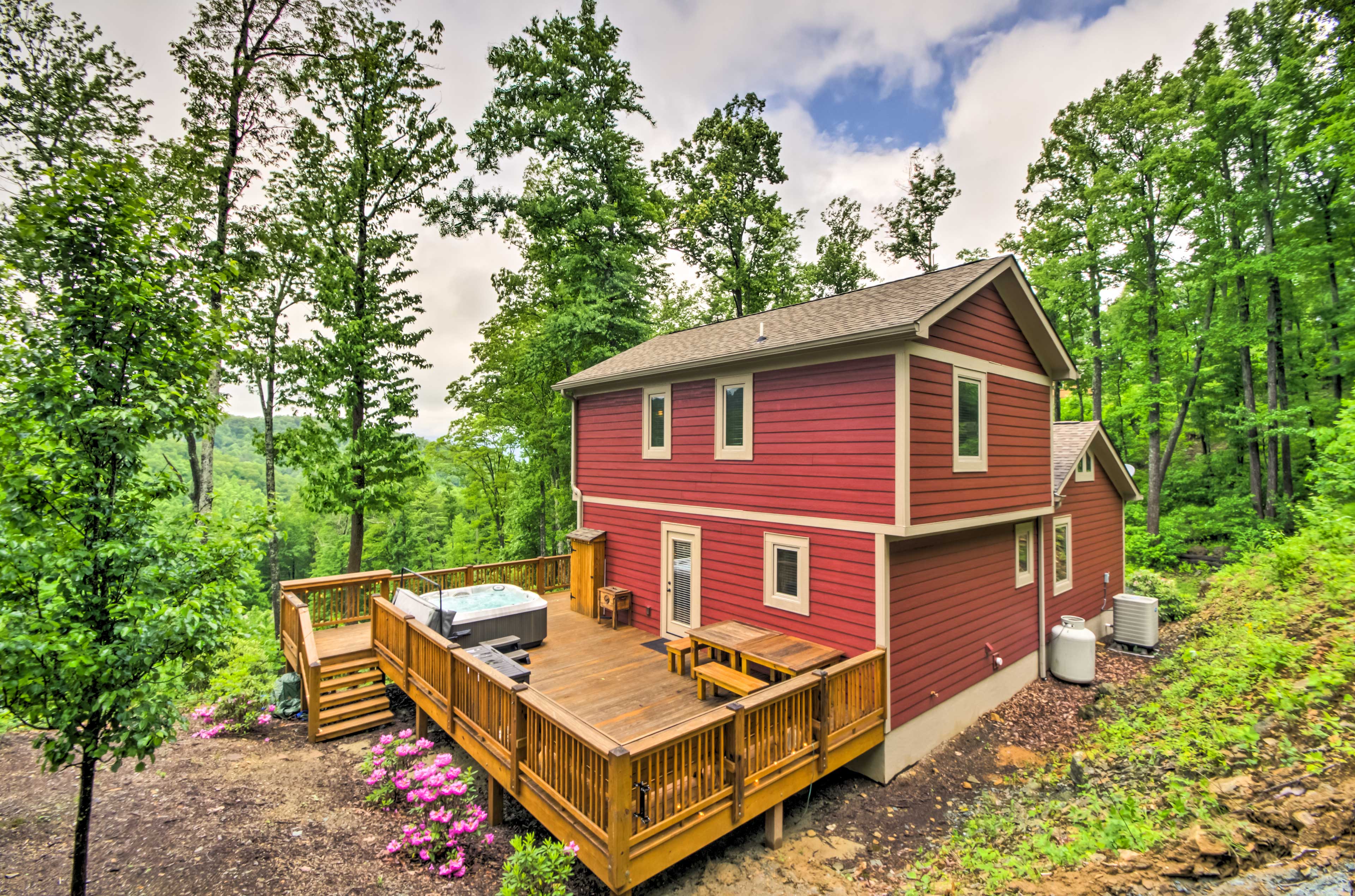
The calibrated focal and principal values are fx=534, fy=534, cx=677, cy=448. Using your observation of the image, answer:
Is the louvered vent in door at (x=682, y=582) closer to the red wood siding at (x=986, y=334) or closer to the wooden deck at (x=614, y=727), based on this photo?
the wooden deck at (x=614, y=727)

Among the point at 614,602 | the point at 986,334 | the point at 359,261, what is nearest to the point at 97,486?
the point at 614,602

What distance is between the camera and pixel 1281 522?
15.5 metres

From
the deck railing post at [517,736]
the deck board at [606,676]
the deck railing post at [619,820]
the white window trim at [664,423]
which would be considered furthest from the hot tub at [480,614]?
the deck railing post at [619,820]

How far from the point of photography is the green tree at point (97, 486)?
118 inches

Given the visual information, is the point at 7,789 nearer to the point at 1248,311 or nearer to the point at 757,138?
the point at 757,138

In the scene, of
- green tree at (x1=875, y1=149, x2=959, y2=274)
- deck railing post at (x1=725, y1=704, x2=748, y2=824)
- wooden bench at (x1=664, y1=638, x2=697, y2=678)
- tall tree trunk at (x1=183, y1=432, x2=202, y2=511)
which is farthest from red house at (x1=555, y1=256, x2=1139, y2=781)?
green tree at (x1=875, y1=149, x2=959, y2=274)

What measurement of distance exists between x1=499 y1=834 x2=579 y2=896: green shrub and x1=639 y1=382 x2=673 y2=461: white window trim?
6033 mm

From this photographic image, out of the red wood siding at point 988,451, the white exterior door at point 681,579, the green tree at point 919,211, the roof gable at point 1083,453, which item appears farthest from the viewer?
the green tree at point 919,211

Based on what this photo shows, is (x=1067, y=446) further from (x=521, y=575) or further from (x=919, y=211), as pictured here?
(x=919, y=211)

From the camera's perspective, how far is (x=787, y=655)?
21.4 ft

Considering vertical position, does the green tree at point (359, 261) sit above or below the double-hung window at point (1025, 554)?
above

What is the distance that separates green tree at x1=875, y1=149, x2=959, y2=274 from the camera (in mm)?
20578

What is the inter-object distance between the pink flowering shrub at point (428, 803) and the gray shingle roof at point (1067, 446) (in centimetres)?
1003

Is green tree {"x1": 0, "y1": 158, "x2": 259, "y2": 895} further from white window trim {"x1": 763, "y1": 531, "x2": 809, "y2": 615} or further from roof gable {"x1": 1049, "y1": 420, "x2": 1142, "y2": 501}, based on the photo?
roof gable {"x1": 1049, "y1": 420, "x2": 1142, "y2": 501}
